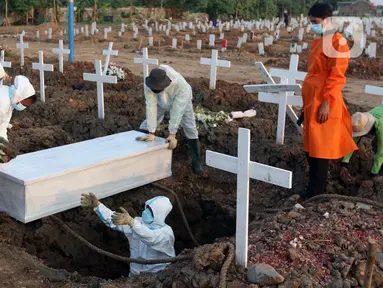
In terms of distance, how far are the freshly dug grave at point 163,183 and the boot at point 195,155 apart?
109mm

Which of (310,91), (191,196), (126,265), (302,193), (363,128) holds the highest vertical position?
(310,91)

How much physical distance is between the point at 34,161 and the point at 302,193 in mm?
2781

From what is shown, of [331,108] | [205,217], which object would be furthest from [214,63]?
[331,108]

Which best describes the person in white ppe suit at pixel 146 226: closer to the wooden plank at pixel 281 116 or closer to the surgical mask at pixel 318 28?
the surgical mask at pixel 318 28

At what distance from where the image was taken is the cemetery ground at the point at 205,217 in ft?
11.7

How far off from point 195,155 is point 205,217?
2.78ft

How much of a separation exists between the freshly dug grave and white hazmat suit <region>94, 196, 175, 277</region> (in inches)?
26.6

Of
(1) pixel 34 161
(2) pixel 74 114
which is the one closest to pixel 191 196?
(1) pixel 34 161

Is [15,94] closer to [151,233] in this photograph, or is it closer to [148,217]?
[148,217]

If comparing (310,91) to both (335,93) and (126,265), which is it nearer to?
(335,93)

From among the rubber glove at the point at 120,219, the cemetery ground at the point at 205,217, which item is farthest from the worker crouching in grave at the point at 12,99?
the rubber glove at the point at 120,219

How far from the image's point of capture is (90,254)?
551 centimetres

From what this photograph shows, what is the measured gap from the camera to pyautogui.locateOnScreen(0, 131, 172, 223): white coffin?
15.8ft

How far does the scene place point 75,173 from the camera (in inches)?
201
